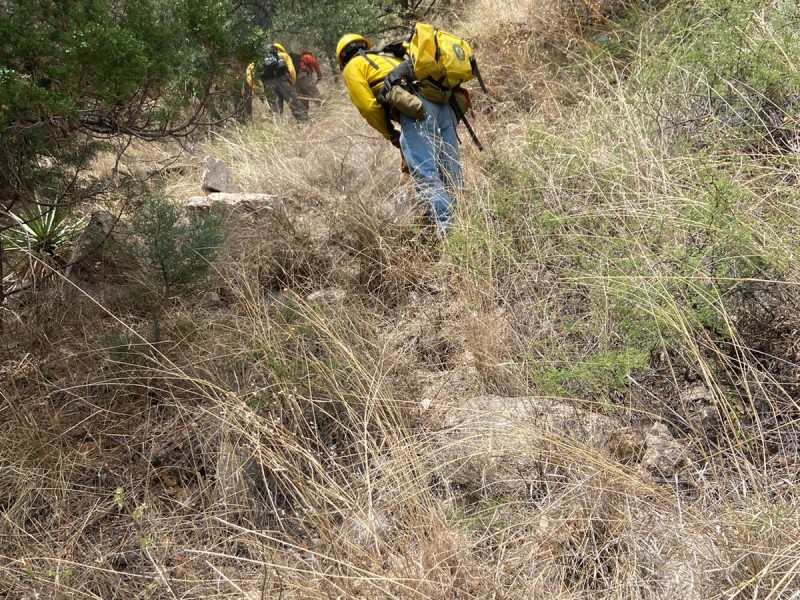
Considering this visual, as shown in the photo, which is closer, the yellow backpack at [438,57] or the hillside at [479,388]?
the hillside at [479,388]

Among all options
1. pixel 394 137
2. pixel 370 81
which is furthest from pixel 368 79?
pixel 394 137

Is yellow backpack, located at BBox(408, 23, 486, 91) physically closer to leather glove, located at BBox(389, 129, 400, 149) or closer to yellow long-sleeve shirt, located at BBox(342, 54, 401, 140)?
yellow long-sleeve shirt, located at BBox(342, 54, 401, 140)

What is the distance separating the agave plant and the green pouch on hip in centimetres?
241

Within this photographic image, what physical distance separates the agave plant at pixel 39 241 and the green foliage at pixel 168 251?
1.30 meters

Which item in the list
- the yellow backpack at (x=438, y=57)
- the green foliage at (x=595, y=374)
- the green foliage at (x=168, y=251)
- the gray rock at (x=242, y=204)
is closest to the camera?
the green foliage at (x=595, y=374)

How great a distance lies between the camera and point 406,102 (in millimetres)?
4012

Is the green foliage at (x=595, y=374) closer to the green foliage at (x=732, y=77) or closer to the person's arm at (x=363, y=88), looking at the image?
the green foliage at (x=732, y=77)

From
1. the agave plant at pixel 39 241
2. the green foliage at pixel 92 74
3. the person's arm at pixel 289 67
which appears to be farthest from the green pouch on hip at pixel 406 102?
the person's arm at pixel 289 67

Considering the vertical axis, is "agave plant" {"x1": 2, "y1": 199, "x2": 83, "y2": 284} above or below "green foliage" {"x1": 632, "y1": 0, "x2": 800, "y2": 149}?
below

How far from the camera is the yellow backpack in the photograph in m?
4.00

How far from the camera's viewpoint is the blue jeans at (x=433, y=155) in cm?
406

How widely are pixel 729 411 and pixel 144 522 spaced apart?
80.7 inches

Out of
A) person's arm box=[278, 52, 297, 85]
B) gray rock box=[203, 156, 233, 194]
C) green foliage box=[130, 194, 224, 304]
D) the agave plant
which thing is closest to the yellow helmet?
green foliage box=[130, 194, 224, 304]

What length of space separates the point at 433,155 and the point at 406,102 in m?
0.37
